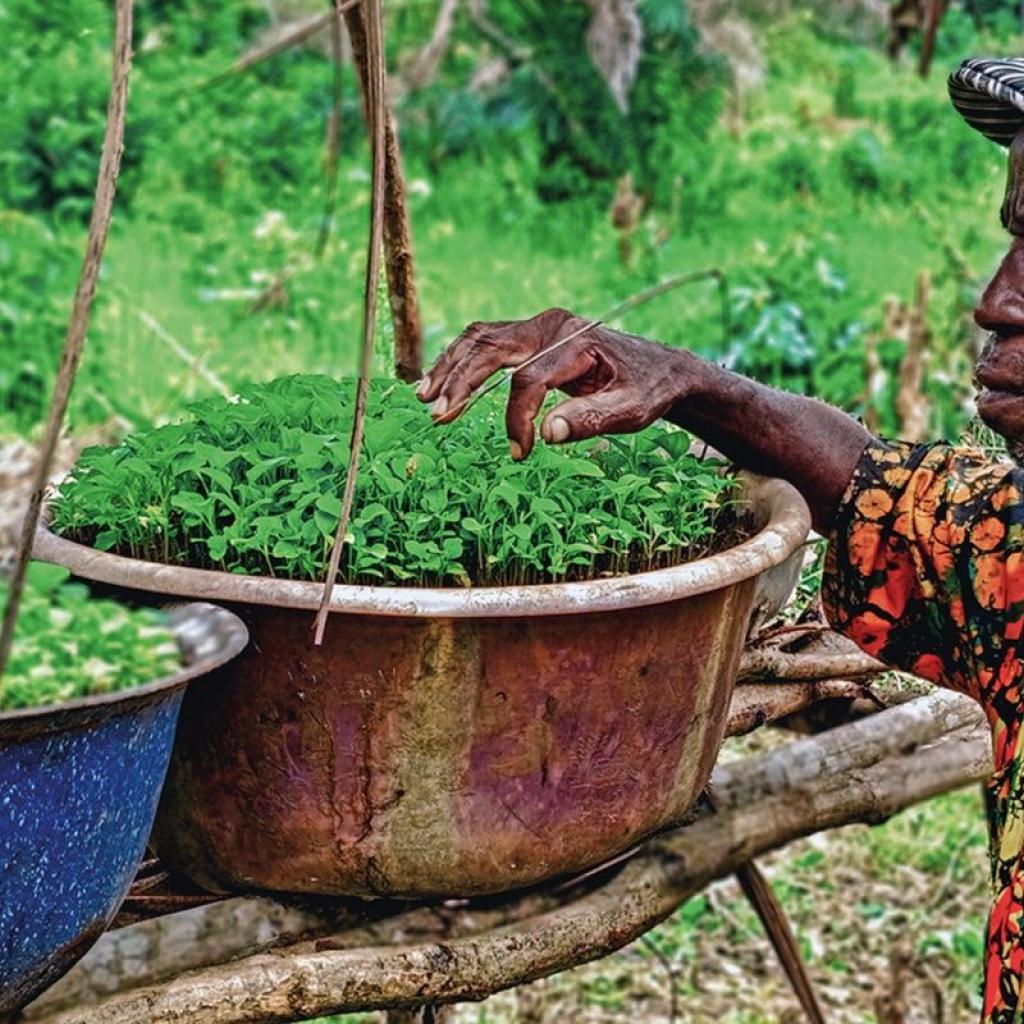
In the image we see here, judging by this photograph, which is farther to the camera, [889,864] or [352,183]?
[352,183]

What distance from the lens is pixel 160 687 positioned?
1192mm

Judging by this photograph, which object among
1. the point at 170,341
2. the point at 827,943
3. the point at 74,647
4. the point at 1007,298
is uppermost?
the point at 1007,298

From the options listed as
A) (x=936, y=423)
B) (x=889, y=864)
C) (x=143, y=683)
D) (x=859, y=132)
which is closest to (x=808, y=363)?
(x=936, y=423)

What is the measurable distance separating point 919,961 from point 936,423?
8.69 ft

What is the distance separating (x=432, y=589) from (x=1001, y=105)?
2.81 ft

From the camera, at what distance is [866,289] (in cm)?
731

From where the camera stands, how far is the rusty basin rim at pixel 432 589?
133 cm

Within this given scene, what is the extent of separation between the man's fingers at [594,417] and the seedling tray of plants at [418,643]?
41mm

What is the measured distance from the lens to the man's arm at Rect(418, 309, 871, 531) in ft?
4.83

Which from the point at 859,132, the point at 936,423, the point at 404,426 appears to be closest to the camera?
the point at 404,426

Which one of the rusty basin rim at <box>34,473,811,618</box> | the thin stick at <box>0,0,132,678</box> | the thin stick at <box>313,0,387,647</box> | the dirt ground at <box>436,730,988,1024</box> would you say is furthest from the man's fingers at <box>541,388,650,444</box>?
the dirt ground at <box>436,730,988,1024</box>

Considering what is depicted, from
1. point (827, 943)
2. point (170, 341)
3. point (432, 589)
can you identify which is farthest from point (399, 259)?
point (170, 341)

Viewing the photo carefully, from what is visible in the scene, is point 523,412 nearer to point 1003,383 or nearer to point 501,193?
point 1003,383

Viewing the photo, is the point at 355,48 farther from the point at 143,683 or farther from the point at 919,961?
the point at 919,961
